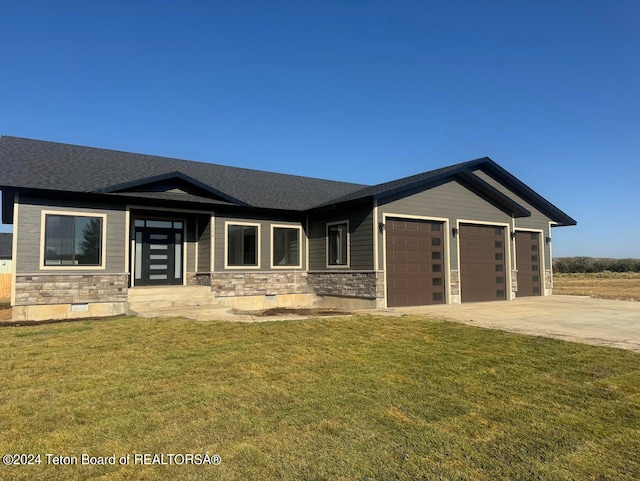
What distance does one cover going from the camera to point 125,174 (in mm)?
12891

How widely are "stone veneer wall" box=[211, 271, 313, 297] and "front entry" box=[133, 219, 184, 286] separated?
167 cm

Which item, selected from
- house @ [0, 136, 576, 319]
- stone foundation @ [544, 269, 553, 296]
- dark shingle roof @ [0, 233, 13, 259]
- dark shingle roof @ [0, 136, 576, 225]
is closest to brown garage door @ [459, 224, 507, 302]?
house @ [0, 136, 576, 319]

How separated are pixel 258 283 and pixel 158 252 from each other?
3.56 m

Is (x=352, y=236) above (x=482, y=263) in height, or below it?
above

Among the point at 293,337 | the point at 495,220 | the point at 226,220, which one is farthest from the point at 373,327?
the point at 495,220

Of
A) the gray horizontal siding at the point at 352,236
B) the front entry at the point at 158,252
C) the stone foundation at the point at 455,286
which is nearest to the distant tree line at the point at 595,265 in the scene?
the stone foundation at the point at 455,286

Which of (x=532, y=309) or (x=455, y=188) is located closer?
(x=532, y=309)

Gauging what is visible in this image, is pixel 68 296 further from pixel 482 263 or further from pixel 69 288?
pixel 482 263

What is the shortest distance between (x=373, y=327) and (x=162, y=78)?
43.0 feet

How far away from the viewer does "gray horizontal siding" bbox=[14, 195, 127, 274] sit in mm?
10484

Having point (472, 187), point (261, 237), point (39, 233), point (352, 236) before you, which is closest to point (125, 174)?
point (39, 233)

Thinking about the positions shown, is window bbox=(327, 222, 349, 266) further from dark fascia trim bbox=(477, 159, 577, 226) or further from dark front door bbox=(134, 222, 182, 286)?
dark fascia trim bbox=(477, 159, 577, 226)

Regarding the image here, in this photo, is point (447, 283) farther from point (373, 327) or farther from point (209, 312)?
point (209, 312)

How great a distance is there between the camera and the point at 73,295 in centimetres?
1102
